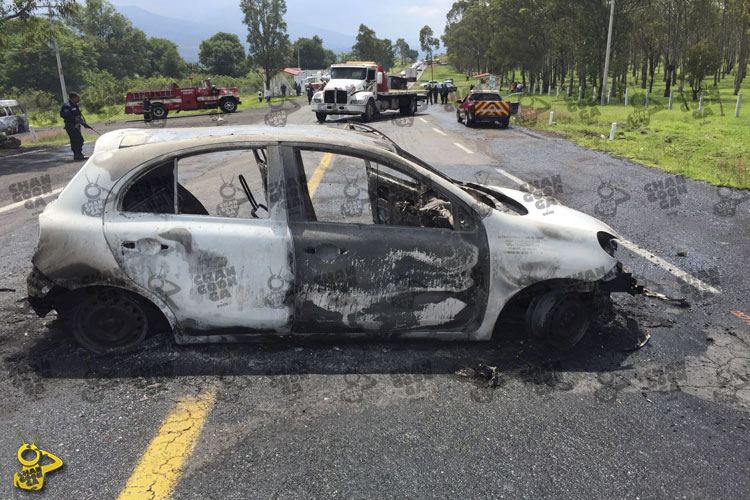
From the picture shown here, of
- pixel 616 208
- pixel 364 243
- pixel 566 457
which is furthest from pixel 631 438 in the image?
pixel 616 208

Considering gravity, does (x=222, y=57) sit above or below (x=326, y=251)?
above

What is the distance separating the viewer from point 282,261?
3.40m

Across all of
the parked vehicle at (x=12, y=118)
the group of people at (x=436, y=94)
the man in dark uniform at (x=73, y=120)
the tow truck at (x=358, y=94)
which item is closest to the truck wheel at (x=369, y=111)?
the tow truck at (x=358, y=94)

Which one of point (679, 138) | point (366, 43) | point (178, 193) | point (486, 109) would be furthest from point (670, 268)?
point (366, 43)

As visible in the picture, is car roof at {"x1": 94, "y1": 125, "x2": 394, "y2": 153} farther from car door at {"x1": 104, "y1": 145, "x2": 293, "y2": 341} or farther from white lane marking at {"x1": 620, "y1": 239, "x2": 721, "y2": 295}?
white lane marking at {"x1": 620, "y1": 239, "x2": 721, "y2": 295}

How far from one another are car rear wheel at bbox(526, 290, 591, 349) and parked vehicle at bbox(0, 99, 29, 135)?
86.6 ft

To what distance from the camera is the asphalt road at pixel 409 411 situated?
2.54 metres

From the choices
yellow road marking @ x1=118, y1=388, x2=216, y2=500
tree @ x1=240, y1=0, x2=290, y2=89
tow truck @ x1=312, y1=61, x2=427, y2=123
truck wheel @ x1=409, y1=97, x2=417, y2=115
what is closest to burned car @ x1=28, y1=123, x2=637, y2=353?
yellow road marking @ x1=118, y1=388, x2=216, y2=500

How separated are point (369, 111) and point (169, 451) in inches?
947

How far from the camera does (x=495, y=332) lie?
4.04 metres

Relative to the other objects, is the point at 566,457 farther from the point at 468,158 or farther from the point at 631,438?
the point at 468,158

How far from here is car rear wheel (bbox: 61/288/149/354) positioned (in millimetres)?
3547

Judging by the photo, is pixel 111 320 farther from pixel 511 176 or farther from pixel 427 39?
pixel 427 39

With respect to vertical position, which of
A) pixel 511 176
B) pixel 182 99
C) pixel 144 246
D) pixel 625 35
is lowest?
pixel 511 176
